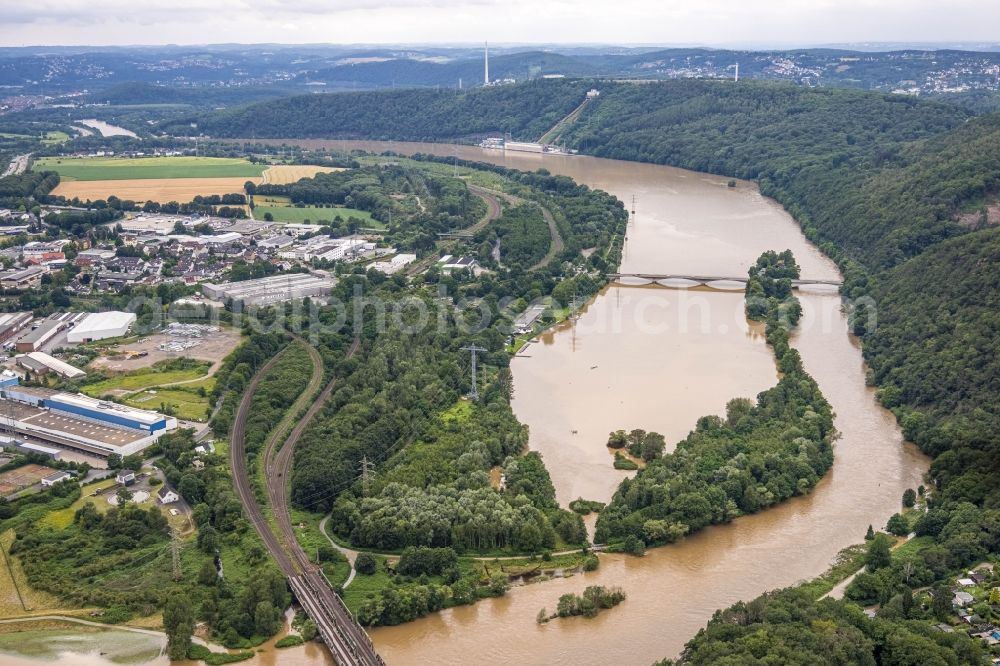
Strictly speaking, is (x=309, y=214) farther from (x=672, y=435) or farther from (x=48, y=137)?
(x=48, y=137)

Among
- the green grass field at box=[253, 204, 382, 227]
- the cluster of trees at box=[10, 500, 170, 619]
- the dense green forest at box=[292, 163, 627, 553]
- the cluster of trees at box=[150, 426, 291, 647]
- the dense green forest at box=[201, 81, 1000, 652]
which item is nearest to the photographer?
the cluster of trees at box=[150, 426, 291, 647]

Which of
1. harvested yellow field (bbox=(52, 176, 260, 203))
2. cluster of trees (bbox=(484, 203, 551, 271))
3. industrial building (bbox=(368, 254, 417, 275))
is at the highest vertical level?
harvested yellow field (bbox=(52, 176, 260, 203))

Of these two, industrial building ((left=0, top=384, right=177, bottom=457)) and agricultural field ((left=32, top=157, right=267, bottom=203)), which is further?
agricultural field ((left=32, top=157, right=267, bottom=203))

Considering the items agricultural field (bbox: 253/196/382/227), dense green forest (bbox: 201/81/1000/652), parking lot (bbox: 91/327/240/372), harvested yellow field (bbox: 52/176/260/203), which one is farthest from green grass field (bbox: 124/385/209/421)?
harvested yellow field (bbox: 52/176/260/203)

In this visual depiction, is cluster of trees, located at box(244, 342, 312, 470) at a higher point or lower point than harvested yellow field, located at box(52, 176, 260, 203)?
lower

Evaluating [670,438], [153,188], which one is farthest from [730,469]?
[153,188]

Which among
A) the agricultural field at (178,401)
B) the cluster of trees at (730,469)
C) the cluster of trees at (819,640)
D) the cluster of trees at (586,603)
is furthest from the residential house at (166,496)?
the cluster of trees at (819,640)

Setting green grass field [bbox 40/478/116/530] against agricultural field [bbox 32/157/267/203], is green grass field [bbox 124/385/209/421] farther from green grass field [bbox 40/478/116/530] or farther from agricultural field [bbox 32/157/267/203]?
agricultural field [bbox 32/157/267/203]

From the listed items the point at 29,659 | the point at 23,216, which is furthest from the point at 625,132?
the point at 29,659
